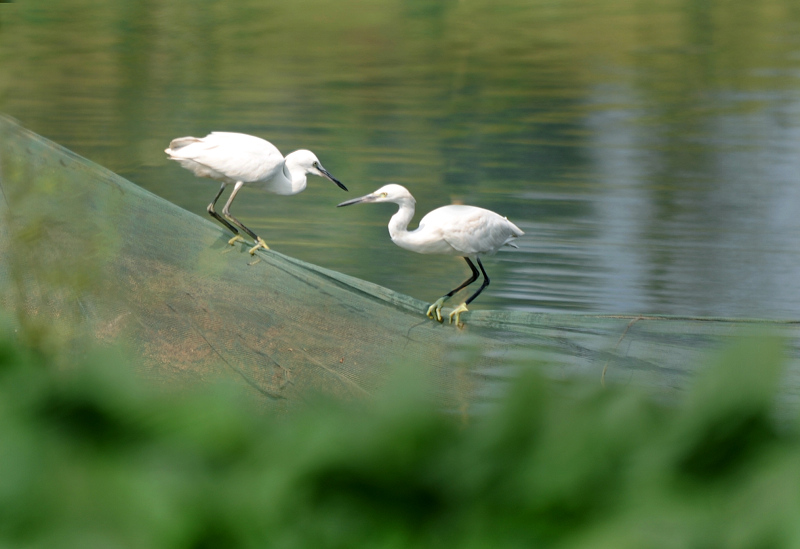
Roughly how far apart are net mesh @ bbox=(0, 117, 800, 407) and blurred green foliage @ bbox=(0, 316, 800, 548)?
1005mm

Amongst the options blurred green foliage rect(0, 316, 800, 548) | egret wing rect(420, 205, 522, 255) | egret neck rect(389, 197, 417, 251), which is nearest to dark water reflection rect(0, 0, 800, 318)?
egret wing rect(420, 205, 522, 255)

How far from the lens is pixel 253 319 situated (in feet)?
5.59

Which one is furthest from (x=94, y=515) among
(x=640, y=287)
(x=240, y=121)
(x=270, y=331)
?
(x=240, y=121)

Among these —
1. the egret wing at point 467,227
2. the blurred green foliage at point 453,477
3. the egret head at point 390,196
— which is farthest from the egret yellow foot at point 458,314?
the blurred green foliage at point 453,477

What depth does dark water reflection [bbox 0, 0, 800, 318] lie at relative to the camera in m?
3.38

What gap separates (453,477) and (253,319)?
1.38m

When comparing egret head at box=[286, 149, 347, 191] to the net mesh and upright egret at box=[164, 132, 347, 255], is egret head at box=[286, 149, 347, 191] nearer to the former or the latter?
upright egret at box=[164, 132, 347, 255]

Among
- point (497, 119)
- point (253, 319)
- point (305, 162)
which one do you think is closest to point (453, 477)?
point (253, 319)

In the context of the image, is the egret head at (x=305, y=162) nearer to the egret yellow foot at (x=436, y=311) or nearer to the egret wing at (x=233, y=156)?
the egret wing at (x=233, y=156)

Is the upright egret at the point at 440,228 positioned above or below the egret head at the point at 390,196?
below

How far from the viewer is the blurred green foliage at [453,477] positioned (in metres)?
0.34

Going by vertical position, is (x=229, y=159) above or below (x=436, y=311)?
above

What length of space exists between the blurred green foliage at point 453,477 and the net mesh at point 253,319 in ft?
3.30

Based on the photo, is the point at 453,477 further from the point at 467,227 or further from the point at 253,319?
the point at 467,227
